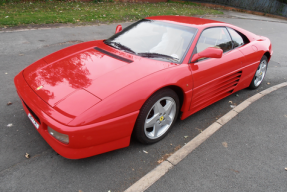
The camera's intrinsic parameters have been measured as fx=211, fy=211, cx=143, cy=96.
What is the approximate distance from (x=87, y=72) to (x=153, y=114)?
2.95 ft

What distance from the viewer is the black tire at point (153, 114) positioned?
2270mm

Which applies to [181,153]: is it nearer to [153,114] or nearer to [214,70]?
[153,114]

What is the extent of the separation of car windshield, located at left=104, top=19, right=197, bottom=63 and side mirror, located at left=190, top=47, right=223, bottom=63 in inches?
6.4

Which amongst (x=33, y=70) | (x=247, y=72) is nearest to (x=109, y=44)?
(x=33, y=70)

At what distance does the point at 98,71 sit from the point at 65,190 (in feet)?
4.11

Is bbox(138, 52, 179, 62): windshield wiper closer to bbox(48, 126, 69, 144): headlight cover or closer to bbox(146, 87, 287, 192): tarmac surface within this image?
bbox(146, 87, 287, 192): tarmac surface

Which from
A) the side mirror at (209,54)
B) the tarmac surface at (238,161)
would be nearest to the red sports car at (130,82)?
the side mirror at (209,54)

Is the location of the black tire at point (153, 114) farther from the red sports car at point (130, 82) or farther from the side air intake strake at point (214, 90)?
the side air intake strake at point (214, 90)

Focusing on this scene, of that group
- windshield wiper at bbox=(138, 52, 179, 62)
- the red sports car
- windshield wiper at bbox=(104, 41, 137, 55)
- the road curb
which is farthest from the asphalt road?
windshield wiper at bbox=(104, 41, 137, 55)

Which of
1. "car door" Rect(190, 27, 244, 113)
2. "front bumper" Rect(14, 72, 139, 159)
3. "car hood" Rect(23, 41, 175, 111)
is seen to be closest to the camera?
"front bumper" Rect(14, 72, 139, 159)

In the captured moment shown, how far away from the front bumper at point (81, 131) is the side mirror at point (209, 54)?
44.9 inches

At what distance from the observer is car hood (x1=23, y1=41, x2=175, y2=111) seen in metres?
2.14

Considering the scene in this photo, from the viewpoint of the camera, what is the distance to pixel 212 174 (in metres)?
2.26

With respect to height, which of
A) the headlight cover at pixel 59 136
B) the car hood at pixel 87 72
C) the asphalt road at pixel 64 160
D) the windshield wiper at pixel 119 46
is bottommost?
the asphalt road at pixel 64 160
